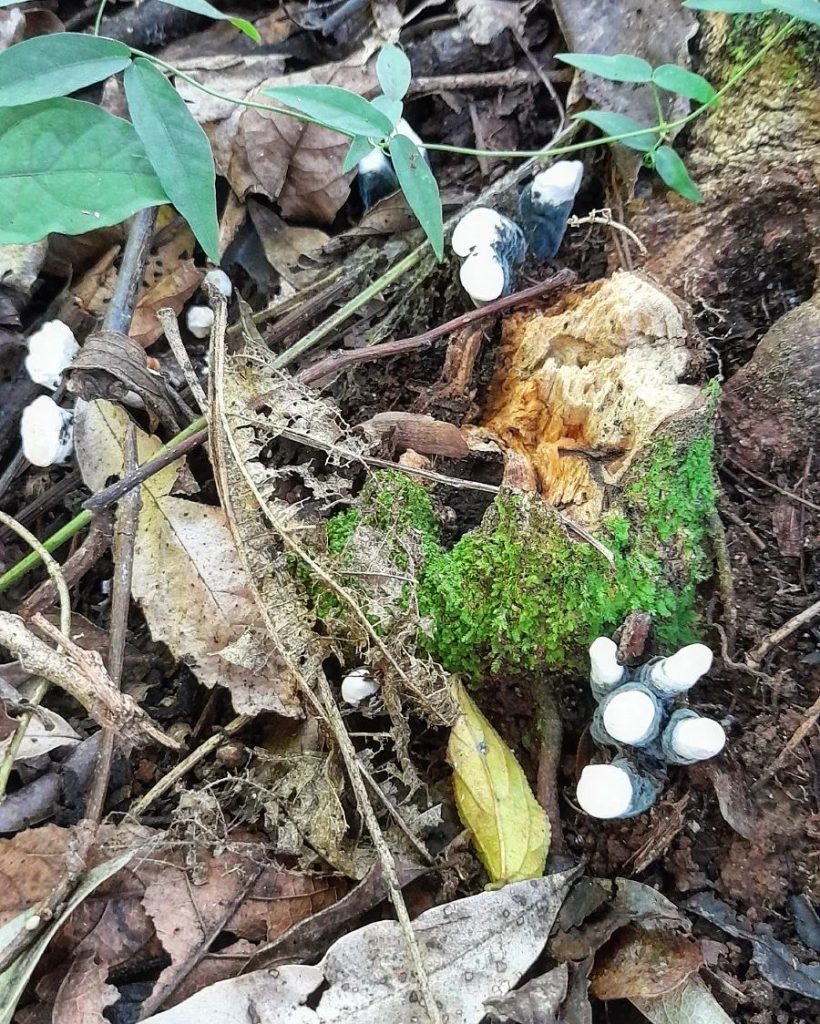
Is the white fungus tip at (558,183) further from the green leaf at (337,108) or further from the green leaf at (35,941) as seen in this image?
the green leaf at (35,941)

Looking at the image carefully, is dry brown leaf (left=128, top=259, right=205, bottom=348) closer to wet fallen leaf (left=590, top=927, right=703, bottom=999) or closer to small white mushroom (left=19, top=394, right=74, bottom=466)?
small white mushroom (left=19, top=394, right=74, bottom=466)

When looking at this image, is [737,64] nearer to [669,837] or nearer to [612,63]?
[612,63]

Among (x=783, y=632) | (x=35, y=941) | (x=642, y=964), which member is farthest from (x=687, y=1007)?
(x=35, y=941)

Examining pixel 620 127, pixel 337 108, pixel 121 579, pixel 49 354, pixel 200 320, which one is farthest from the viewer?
pixel 200 320

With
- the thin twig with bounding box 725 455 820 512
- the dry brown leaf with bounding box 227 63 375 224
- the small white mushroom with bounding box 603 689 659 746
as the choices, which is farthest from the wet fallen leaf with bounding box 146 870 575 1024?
the dry brown leaf with bounding box 227 63 375 224

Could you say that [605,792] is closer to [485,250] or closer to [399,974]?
[399,974]

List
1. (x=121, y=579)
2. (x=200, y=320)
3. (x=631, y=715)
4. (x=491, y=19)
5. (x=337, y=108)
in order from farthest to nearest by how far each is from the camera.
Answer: (x=491, y=19) < (x=200, y=320) < (x=121, y=579) < (x=337, y=108) < (x=631, y=715)

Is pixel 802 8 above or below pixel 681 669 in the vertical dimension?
above
